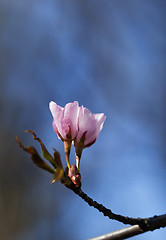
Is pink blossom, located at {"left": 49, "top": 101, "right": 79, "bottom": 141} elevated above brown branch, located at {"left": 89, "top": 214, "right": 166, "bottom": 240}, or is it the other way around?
pink blossom, located at {"left": 49, "top": 101, "right": 79, "bottom": 141}

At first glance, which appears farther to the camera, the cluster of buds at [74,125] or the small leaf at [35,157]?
the cluster of buds at [74,125]

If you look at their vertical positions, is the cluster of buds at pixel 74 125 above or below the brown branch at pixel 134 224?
above

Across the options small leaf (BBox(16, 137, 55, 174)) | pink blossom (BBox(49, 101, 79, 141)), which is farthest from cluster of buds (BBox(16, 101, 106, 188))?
small leaf (BBox(16, 137, 55, 174))

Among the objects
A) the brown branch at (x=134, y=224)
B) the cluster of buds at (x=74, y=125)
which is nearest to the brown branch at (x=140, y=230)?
the brown branch at (x=134, y=224)

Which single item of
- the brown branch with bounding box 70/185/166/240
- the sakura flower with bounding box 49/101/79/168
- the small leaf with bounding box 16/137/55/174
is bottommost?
the small leaf with bounding box 16/137/55/174

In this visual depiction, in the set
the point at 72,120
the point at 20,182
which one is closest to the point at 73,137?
the point at 72,120

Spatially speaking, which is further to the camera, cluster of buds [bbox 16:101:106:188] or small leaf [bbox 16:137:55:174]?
cluster of buds [bbox 16:101:106:188]

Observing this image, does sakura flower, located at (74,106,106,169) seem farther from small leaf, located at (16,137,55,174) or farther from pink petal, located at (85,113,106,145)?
small leaf, located at (16,137,55,174)

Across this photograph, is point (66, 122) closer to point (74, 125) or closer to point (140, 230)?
point (74, 125)

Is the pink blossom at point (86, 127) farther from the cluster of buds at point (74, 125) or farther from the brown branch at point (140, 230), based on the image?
the brown branch at point (140, 230)
